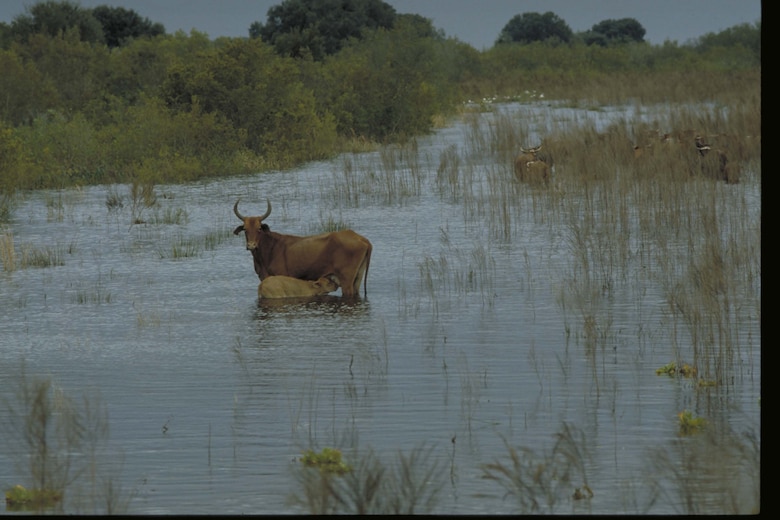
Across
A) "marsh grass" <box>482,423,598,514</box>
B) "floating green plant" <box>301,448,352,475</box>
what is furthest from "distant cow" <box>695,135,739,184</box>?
"floating green plant" <box>301,448,352,475</box>

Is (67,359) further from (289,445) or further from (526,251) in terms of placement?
(526,251)

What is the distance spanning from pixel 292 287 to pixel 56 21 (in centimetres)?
3694

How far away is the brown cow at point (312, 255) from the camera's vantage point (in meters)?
11.9

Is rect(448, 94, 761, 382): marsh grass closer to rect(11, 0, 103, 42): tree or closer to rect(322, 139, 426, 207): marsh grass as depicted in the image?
rect(322, 139, 426, 207): marsh grass

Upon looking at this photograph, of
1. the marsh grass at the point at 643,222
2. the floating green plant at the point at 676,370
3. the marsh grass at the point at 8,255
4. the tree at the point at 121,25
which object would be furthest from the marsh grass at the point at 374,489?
the tree at the point at 121,25

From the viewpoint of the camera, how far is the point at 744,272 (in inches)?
464

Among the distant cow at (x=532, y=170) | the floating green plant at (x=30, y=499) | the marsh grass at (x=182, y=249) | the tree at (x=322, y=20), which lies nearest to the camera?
the floating green plant at (x=30, y=499)

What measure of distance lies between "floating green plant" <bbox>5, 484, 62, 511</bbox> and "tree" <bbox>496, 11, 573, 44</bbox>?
81831mm

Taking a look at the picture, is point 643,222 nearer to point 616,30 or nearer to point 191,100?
point 191,100

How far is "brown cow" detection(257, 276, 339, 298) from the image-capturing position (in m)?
11.9

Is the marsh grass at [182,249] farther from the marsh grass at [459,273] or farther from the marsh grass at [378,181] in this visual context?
the marsh grass at [378,181]

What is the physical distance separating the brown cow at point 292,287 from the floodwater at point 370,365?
0.18 metres

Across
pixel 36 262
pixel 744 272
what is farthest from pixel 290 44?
pixel 744 272

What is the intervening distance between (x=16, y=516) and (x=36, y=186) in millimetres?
16937
